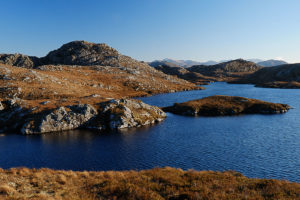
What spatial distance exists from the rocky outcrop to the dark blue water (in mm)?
4623

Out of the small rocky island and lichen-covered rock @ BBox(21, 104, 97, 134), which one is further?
the small rocky island

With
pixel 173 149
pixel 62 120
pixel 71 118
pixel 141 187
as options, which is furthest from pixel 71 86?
pixel 141 187

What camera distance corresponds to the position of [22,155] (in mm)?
44281

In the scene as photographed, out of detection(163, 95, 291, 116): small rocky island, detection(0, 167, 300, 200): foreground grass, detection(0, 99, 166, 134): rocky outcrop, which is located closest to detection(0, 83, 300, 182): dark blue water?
detection(0, 99, 166, 134): rocky outcrop

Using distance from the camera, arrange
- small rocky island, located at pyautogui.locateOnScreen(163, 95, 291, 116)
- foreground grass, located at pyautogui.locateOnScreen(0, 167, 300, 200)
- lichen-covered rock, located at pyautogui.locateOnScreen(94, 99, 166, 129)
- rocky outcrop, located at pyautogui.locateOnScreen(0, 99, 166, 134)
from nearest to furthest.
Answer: foreground grass, located at pyautogui.locateOnScreen(0, 167, 300, 200)
rocky outcrop, located at pyautogui.locateOnScreen(0, 99, 166, 134)
lichen-covered rock, located at pyautogui.locateOnScreen(94, 99, 166, 129)
small rocky island, located at pyautogui.locateOnScreen(163, 95, 291, 116)

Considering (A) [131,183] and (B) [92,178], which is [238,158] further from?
(B) [92,178]

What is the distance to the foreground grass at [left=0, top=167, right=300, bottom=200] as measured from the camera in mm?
19734

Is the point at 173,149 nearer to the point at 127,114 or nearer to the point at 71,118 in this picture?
the point at 127,114

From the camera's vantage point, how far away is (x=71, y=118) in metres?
67.0

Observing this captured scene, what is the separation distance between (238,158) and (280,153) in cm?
1001

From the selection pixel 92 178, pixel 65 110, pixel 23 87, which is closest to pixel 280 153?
pixel 92 178

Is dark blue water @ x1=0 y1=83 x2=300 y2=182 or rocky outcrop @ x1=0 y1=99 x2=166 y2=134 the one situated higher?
rocky outcrop @ x1=0 y1=99 x2=166 y2=134

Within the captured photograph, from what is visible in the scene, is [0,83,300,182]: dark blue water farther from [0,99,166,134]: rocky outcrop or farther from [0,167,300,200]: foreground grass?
[0,167,300,200]: foreground grass

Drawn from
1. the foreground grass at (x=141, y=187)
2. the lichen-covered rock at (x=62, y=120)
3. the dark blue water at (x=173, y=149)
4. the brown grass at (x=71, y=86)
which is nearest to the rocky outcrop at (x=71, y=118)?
the lichen-covered rock at (x=62, y=120)
